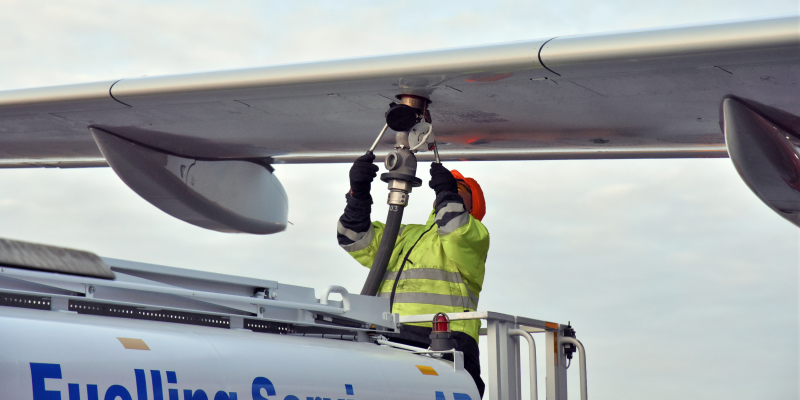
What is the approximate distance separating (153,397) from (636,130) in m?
5.00

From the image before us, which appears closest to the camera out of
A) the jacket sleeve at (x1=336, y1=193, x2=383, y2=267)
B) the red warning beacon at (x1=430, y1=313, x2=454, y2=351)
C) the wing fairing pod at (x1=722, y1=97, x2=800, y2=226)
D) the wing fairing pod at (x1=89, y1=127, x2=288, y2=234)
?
the red warning beacon at (x1=430, y1=313, x2=454, y2=351)

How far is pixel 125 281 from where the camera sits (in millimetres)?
2986

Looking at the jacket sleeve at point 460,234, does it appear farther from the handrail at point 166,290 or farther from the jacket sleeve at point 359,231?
the handrail at point 166,290

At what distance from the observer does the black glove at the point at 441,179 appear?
462 cm

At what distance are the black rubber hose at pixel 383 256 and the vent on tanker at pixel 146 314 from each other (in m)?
1.35

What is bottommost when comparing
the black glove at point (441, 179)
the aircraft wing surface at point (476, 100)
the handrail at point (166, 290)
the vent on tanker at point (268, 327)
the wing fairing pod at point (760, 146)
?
the vent on tanker at point (268, 327)

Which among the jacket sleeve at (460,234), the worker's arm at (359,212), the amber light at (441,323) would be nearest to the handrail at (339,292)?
the amber light at (441,323)

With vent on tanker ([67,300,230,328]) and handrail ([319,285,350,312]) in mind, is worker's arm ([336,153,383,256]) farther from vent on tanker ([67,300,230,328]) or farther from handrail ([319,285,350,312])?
vent on tanker ([67,300,230,328])

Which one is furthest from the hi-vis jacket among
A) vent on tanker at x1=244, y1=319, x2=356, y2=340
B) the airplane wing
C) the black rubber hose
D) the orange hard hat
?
the airplane wing

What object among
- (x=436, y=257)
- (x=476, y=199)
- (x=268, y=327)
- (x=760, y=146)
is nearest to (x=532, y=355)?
(x=436, y=257)

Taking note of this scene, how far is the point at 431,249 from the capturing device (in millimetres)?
4777

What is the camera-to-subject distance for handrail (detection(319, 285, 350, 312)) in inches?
145

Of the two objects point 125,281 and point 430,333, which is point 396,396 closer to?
point 430,333

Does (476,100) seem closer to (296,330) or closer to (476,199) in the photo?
(476,199)
